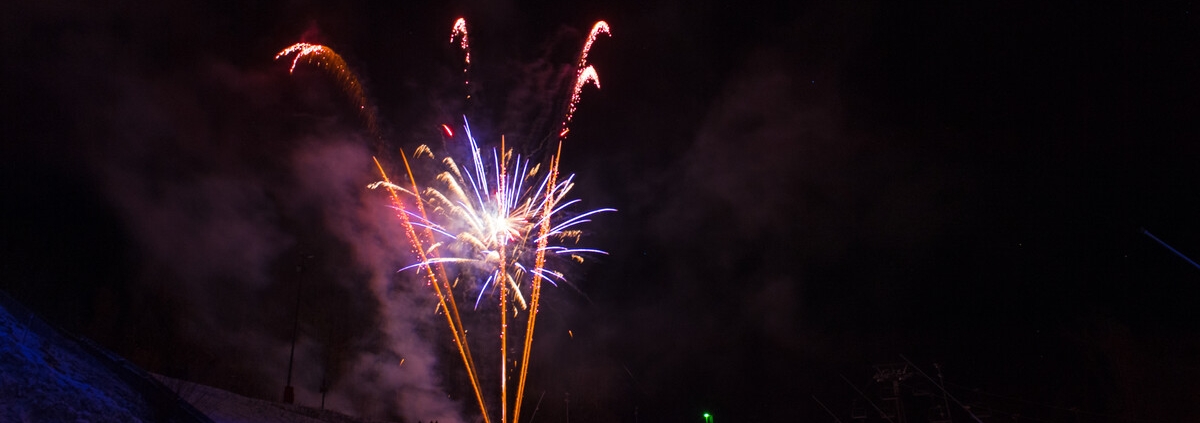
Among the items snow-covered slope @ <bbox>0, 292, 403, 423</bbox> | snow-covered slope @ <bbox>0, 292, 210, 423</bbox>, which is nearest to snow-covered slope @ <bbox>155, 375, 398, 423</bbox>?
snow-covered slope @ <bbox>0, 292, 403, 423</bbox>

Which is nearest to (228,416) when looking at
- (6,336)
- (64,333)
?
(64,333)

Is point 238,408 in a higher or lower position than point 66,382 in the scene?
higher

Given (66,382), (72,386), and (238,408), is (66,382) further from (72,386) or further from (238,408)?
(238,408)

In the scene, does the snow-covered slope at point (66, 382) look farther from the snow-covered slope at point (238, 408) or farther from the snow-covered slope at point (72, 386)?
the snow-covered slope at point (238, 408)

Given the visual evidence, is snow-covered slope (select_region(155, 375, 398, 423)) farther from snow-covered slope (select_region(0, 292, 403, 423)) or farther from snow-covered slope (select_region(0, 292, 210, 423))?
snow-covered slope (select_region(0, 292, 210, 423))

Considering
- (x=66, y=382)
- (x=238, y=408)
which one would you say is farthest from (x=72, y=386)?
(x=238, y=408)

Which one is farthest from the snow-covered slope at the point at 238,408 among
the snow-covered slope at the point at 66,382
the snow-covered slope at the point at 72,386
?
the snow-covered slope at the point at 66,382

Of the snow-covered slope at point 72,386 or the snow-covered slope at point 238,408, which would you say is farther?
the snow-covered slope at point 238,408

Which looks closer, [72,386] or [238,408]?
[72,386]

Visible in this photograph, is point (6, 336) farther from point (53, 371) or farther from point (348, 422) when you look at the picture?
point (348, 422)

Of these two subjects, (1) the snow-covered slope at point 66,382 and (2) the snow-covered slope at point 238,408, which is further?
(2) the snow-covered slope at point 238,408

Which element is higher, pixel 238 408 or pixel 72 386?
pixel 238 408

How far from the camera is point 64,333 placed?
17.9 m

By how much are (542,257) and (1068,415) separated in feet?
117
